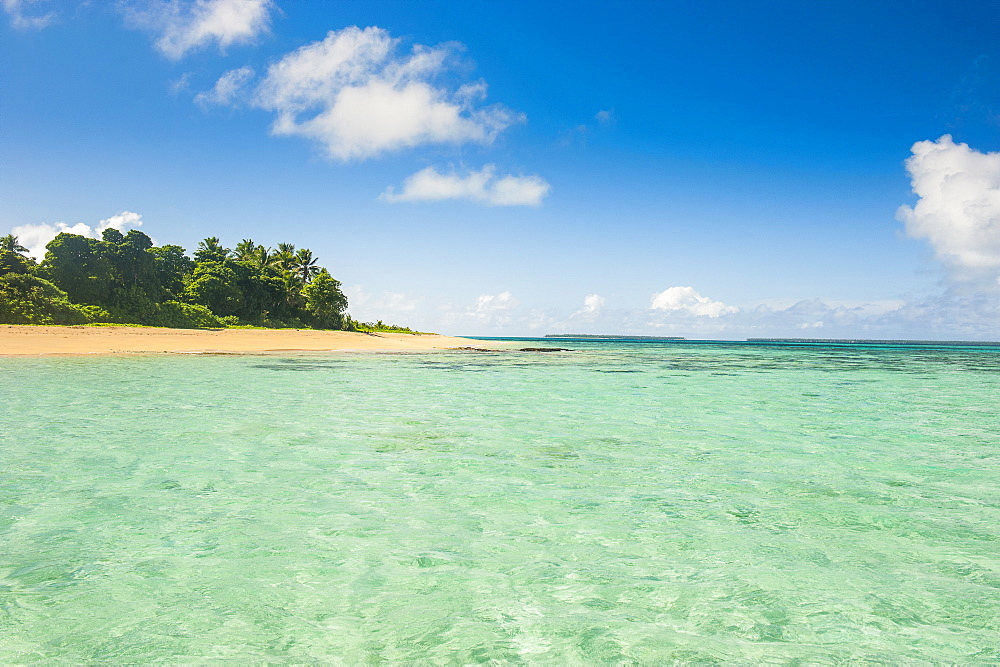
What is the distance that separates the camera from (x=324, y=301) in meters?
79.6

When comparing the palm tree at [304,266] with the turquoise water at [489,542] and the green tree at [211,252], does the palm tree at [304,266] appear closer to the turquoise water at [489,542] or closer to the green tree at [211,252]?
the green tree at [211,252]

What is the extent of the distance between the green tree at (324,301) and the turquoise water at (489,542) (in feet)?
227

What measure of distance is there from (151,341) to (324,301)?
35.7 meters

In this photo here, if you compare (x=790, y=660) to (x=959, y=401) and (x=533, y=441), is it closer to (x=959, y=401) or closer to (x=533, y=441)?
(x=533, y=441)

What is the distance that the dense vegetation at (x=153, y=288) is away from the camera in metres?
49.2

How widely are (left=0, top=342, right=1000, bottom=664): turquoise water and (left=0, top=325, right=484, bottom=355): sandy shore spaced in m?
29.9

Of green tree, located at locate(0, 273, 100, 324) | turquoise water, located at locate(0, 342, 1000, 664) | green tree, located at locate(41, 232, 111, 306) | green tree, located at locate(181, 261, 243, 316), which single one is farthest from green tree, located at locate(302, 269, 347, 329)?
turquoise water, located at locate(0, 342, 1000, 664)

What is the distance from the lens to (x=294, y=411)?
534 inches

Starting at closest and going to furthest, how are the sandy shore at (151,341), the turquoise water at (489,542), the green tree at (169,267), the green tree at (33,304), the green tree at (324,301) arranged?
the turquoise water at (489,542) < the sandy shore at (151,341) < the green tree at (33,304) < the green tree at (169,267) < the green tree at (324,301)

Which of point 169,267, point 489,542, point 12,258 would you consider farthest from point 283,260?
point 489,542

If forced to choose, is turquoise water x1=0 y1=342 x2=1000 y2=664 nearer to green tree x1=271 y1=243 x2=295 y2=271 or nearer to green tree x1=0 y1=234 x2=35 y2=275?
green tree x1=0 y1=234 x2=35 y2=275

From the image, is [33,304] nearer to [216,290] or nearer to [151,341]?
[151,341]

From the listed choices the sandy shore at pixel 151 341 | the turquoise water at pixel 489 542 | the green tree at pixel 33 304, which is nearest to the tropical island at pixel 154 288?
the green tree at pixel 33 304

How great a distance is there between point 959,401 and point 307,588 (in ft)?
71.9
